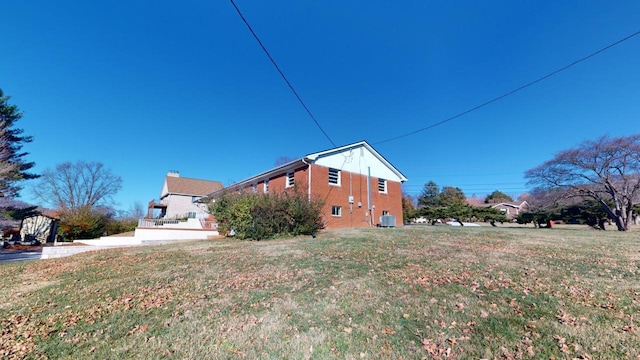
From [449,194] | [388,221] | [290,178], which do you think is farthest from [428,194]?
[290,178]

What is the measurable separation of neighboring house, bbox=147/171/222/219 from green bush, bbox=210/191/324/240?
2308 centimetres

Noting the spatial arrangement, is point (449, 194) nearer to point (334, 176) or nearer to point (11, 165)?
point (334, 176)

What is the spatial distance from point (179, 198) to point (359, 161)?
2778 cm

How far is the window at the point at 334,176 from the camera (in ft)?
59.6

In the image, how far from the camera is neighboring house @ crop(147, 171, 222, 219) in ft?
114

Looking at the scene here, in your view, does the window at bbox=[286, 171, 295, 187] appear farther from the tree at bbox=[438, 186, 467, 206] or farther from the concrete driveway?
the tree at bbox=[438, 186, 467, 206]

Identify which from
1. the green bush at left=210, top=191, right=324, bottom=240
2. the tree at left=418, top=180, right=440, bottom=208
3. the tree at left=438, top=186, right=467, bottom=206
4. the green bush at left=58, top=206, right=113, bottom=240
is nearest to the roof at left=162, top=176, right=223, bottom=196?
the green bush at left=58, top=206, right=113, bottom=240

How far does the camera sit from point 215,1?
682cm

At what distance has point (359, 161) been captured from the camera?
20016 millimetres

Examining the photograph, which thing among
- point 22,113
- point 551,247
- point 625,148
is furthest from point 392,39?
point 22,113

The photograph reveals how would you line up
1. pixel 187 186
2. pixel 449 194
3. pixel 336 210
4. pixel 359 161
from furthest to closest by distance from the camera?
1. pixel 449 194
2. pixel 187 186
3. pixel 359 161
4. pixel 336 210

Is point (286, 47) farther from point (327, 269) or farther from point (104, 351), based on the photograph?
point (104, 351)

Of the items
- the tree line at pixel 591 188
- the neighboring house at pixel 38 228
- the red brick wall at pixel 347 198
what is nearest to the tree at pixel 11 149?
the neighboring house at pixel 38 228

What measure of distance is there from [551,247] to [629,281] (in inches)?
156
